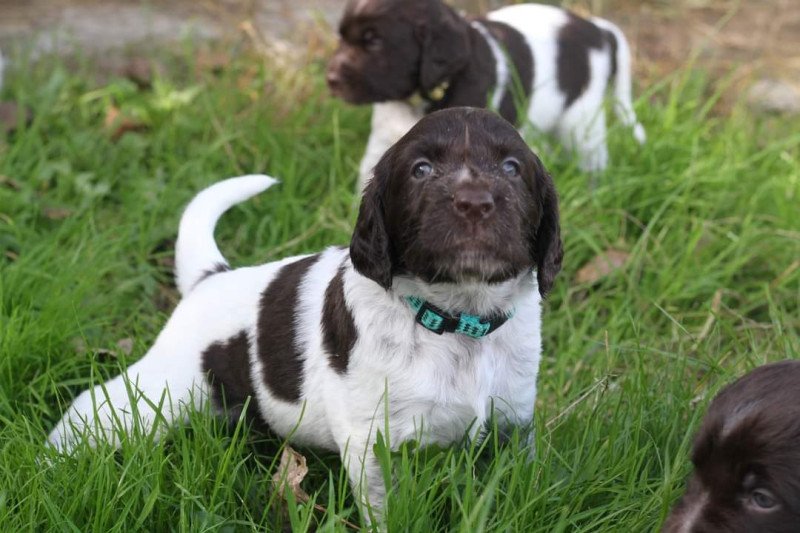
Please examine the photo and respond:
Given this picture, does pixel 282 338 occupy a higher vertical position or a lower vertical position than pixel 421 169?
lower

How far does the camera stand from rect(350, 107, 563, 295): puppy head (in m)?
2.76

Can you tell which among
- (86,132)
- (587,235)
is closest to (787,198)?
(587,235)

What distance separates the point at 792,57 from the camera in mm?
7238

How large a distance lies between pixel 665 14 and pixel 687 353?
4.22 m

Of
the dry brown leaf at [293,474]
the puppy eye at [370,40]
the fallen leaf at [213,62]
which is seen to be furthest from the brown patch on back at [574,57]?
the dry brown leaf at [293,474]

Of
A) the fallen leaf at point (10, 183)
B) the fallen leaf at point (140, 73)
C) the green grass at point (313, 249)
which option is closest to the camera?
the green grass at point (313, 249)

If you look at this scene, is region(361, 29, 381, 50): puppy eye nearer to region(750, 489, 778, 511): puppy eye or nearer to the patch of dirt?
the patch of dirt

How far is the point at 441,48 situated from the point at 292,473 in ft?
8.45

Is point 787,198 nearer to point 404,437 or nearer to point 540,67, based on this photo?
point 540,67

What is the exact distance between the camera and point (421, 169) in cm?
288

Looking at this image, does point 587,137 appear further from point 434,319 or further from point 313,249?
point 434,319

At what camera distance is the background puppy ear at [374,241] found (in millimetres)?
2895

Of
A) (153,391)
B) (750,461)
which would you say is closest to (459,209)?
(750,461)

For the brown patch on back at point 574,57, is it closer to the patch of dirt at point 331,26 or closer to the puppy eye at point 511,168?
the patch of dirt at point 331,26
